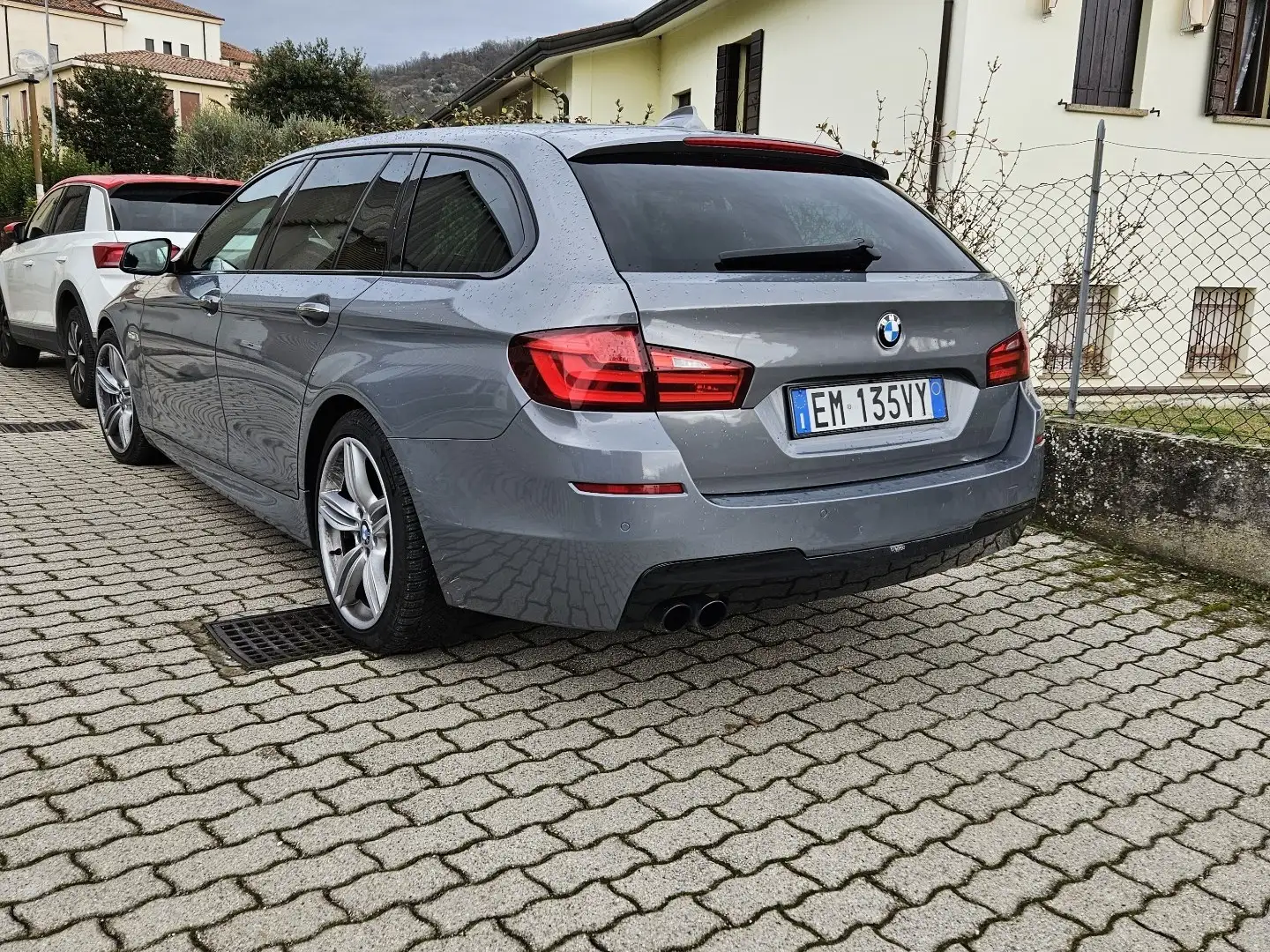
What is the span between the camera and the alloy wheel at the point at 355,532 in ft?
11.6

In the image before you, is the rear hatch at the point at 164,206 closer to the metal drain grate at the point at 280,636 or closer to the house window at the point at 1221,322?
the metal drain grate at the point at 280,636

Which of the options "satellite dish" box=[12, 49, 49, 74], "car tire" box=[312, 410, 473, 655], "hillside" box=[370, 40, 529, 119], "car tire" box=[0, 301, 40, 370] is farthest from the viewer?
"hillside" box=[370, 40, 529, 119]

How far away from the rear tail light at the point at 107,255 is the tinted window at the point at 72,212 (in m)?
0.71

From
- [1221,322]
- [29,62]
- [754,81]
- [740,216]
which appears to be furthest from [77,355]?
[29,62]

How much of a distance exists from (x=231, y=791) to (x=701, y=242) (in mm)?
1839

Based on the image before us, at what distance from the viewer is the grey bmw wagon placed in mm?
2773

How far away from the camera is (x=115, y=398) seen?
6406 mm

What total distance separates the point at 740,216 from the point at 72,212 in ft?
25.5

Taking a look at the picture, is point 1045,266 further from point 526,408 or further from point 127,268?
point 526,408

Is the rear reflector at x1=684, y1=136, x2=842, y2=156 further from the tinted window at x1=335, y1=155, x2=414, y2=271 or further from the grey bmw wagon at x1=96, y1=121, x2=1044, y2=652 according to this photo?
the tinted window at x1=335, y1=155, x2=414, y2=271

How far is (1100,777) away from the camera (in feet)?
9.91

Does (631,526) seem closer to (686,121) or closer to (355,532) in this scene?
(355,532)

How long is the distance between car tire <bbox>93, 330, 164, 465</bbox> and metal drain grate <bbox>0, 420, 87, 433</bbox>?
144 centimetres

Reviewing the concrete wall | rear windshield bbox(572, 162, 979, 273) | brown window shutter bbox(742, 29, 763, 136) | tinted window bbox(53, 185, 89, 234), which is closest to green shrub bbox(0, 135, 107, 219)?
brown window shutter bbox(742, 29, 763, 136)
